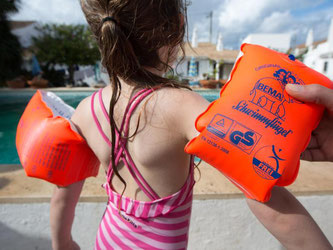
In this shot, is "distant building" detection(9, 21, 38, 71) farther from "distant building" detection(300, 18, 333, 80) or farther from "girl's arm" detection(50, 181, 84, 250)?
"distant building" detection(300, 18, 333, 80)

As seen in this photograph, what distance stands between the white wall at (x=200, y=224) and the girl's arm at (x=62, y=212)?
0.44 m

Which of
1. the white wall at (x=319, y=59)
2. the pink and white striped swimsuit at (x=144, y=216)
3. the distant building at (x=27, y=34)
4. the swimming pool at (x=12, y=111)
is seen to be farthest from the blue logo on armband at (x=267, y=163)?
the white wall at (x=319, y=59)

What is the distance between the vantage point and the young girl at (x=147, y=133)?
0.66 m

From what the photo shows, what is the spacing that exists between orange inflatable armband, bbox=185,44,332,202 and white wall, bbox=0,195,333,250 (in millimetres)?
967

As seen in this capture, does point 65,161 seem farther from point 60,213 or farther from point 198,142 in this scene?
point 198,142

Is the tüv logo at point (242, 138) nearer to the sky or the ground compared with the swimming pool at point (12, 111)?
nearer to the sky

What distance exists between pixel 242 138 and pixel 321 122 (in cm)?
45

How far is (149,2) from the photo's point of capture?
0.67 meters

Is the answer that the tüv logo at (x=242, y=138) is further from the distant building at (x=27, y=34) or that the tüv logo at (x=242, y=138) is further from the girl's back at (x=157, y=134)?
the distant building at (x=27, y=34)

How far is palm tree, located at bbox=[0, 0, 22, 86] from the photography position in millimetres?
13703

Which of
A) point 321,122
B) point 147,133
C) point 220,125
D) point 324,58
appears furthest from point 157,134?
point 324,58

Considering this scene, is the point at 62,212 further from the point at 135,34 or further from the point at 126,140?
the point at 135,34

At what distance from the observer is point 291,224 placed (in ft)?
1.97

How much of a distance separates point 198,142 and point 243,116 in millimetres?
147
